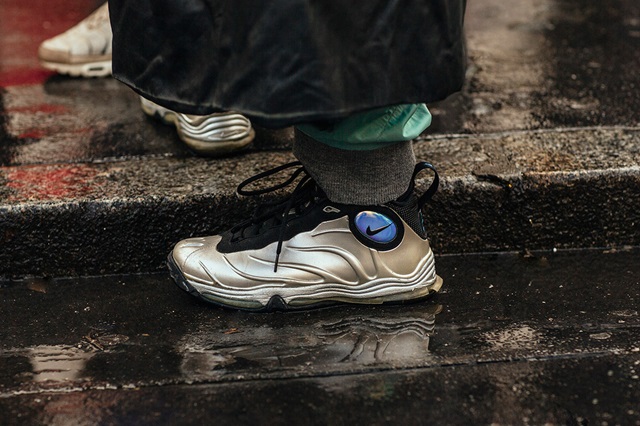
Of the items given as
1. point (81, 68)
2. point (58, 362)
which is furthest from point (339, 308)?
point (81, 68)

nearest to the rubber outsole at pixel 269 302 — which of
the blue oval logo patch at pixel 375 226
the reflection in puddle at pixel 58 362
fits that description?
the blue oval logo patch at pixel 375 226

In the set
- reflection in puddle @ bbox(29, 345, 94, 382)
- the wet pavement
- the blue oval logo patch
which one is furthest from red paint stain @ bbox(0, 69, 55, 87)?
the blue oval logo patch

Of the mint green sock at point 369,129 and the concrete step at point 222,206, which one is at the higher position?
the mint green sock at point 369,129

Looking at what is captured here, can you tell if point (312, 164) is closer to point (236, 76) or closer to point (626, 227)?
point (236, 76)

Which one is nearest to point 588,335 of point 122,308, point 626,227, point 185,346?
point 626,227

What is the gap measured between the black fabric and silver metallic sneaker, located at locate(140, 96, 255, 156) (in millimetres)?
673

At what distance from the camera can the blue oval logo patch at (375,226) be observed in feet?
5.89

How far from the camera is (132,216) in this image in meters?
2.02

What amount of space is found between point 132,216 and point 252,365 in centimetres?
58

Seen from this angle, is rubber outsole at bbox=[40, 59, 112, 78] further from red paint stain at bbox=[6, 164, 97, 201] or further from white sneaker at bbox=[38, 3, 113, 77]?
red paint stain at bbox=[6, 164, 97, 201]

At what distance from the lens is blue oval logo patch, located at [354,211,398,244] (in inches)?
70.6

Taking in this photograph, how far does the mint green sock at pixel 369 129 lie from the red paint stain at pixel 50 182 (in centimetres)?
72

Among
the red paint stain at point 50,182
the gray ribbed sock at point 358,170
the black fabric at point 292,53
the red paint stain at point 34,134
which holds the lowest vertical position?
the red paint stain at point 34,134

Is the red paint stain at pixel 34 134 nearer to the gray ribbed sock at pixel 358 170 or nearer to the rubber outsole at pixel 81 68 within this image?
the rubber outsole at pixel 81 68
